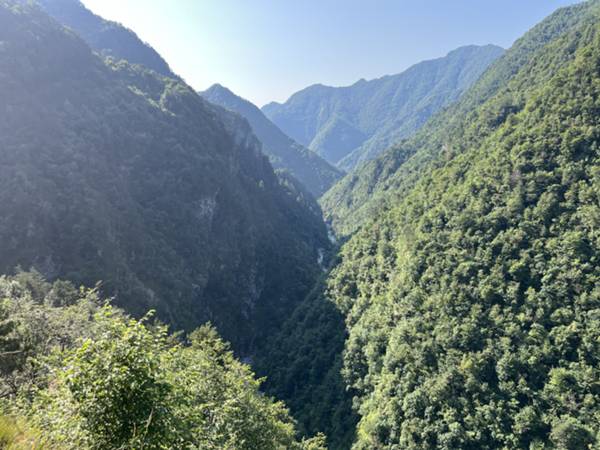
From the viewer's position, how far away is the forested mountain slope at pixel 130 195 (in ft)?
243

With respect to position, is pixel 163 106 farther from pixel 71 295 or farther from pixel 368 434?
pixel 368 434

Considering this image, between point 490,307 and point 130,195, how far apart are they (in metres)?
96.1

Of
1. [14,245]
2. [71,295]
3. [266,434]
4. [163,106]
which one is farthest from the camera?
[163,106]

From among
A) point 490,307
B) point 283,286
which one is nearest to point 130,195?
point 283,286

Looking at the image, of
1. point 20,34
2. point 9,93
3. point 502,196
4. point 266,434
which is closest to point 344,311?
point 502,196

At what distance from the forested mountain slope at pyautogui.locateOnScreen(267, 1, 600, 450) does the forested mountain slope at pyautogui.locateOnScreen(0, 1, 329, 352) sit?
107 feet

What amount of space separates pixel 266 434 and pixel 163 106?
145 metres

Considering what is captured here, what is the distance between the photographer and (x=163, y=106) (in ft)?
470

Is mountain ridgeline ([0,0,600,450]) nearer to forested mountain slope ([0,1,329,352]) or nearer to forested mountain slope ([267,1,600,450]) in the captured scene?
forested mountain slope ([267,1,600,450])

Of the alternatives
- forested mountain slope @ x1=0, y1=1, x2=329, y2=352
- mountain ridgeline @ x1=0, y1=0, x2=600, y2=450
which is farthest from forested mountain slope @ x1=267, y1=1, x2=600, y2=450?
forested mountain slope @ x1=0, y1=1, x2=329, y2=352

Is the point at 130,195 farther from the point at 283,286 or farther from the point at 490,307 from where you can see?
the point at 490,307

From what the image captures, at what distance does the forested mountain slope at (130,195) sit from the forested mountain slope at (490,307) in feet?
107

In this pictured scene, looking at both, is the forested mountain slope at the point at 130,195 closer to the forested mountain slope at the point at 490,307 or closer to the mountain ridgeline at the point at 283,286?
the mountain ridgeline at the point at 283,286

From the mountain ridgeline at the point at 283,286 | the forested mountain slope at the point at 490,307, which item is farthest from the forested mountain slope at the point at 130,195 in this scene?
the forested mountain slope at the point at 490,307
